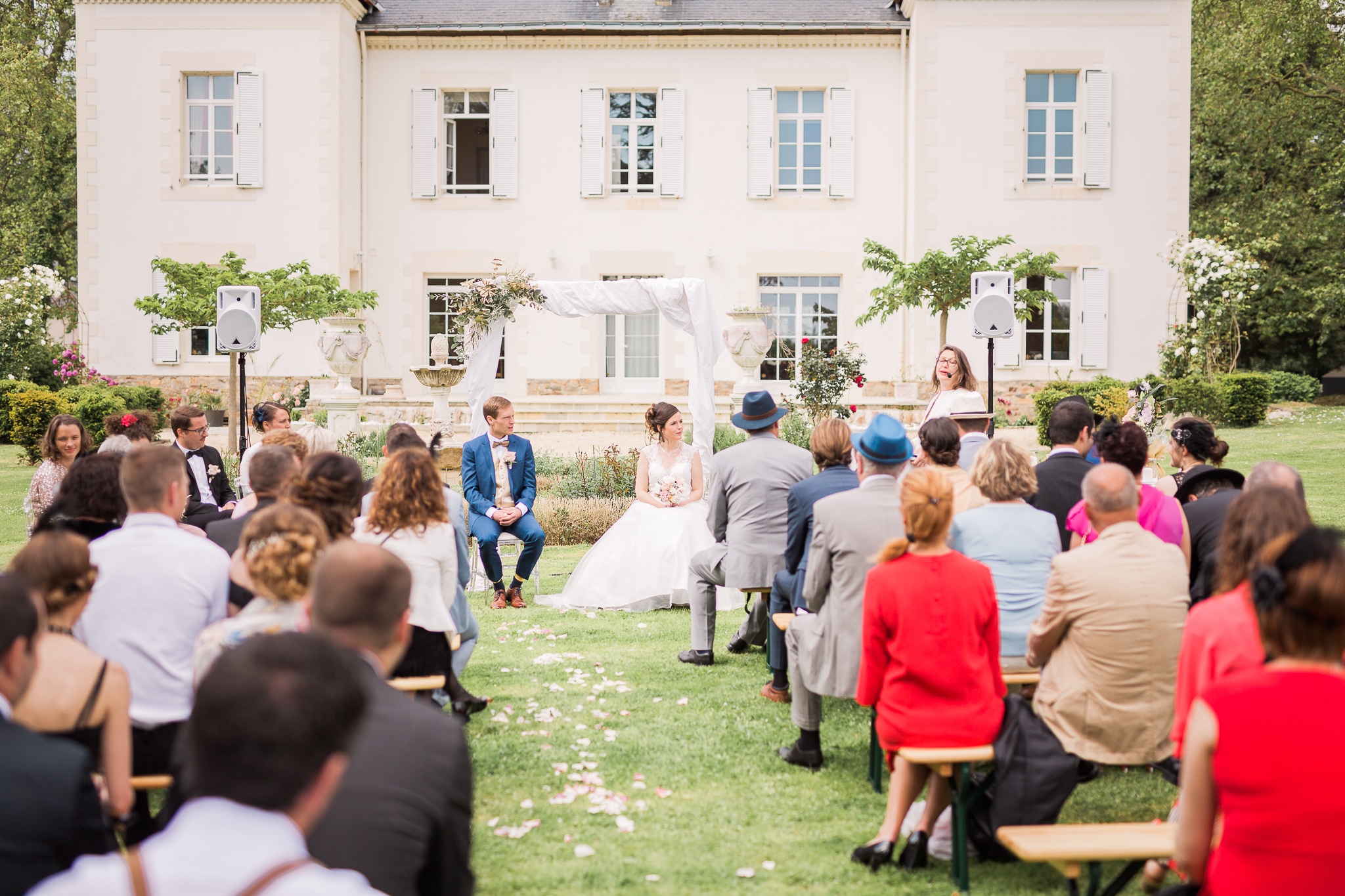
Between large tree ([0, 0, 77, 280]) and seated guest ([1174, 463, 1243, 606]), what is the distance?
22.7 meters

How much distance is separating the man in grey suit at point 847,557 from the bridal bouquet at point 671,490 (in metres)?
3.80

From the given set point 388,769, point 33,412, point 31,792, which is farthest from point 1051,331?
point 31,792

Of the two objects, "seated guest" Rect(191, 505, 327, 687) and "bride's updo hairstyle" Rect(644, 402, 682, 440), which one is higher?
A: "bride's updo hairstyle" Rect(644, 402, 682, 440)

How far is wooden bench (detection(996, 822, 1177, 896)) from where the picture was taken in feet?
9.42

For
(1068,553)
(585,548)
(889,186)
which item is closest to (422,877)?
(1068,553)

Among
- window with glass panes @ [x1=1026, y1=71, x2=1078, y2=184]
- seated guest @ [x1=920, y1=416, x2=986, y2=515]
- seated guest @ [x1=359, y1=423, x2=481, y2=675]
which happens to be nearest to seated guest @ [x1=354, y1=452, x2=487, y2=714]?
seated guest @ [x1=359, y1=423, x2=481, y2=675]

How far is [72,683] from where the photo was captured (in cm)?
274

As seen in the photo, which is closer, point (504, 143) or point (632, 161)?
point (504, 143)

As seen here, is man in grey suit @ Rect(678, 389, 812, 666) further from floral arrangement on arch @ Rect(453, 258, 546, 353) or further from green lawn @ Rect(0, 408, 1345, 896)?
floral arrangement on arch @ Rect(453, 258, 546, 353)

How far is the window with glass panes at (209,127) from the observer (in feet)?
62.1

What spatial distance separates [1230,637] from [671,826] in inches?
82.3

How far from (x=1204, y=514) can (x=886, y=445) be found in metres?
1.44

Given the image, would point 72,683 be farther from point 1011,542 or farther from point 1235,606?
point 1011,542

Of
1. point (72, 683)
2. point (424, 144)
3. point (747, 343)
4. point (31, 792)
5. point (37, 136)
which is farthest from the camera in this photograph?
point (37, 136)
